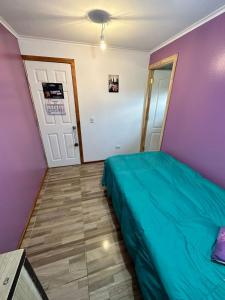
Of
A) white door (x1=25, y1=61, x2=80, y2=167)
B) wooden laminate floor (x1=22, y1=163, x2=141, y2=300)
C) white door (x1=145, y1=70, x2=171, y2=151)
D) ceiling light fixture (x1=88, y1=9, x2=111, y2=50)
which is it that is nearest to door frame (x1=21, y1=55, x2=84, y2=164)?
white door (x1=25, y1=61, x2=80, y2=167)

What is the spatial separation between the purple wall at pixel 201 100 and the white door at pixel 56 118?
193cm

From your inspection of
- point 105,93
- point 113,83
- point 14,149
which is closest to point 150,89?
point 113,83

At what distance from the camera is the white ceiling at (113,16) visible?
140 cm

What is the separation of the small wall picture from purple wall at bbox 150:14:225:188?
41.5 inches

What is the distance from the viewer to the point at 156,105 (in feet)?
10.5

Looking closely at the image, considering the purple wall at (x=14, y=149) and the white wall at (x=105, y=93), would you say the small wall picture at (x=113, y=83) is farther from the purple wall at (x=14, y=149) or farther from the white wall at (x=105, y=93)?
the purple wall at (x=14, y=149)

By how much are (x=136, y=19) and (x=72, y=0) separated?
2.52ft

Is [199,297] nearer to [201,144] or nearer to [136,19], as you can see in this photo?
[201,144]

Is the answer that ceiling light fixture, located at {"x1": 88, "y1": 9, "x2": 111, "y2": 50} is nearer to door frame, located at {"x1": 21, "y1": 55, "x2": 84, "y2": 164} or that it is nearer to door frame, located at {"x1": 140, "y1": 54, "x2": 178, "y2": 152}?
door frame, located at {"x1": 21, "y1": 55, "x2": 84, "y2": 164}

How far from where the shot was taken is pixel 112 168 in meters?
1.89

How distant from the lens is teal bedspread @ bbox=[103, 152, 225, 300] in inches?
30.0

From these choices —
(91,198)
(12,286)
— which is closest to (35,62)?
(91,198)

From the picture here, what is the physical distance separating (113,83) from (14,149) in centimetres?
220

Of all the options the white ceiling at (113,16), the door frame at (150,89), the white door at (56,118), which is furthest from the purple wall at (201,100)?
the white door at (56,118)
